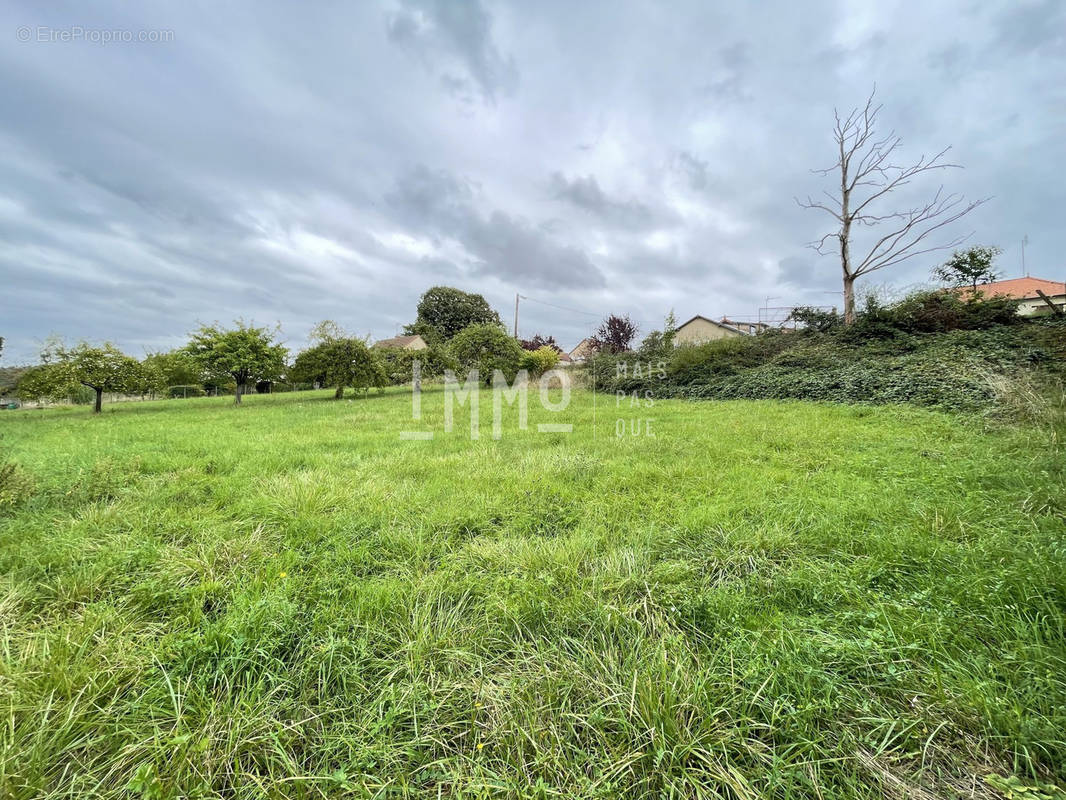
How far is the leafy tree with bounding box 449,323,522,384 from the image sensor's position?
53.0ft

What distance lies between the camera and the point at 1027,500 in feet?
7.88

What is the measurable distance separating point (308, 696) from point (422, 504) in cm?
162

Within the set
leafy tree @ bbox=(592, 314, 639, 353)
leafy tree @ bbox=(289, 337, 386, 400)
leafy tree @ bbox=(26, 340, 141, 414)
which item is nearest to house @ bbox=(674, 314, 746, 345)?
leafy tree @ bbox=(592, 314, 639, 353)

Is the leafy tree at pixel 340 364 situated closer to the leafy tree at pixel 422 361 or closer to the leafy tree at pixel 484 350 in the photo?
the leafy tree at pixel 422 361

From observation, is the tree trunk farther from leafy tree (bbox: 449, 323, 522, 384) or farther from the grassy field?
leafy tree (bbox: 449, 323, 522, 384)

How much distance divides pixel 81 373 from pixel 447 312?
2279 cm

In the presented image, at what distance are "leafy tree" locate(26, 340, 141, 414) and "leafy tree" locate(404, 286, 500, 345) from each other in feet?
68.7

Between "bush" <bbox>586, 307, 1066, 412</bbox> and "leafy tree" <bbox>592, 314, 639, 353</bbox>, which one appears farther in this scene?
"leafy tree" <bbox>592, 314, 639, 353</bbox>

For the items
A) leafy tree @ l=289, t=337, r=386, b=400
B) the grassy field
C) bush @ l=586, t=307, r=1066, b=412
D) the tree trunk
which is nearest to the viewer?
the grassy field

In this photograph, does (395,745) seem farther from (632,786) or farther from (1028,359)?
(1028,359)

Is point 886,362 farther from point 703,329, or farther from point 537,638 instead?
point 703,329

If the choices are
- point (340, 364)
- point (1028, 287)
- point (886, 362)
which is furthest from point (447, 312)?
point (1028, 287)

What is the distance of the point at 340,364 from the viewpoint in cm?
1366

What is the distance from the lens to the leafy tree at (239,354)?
1137 centimetres
